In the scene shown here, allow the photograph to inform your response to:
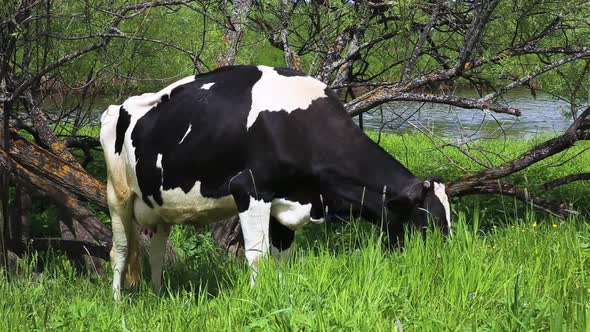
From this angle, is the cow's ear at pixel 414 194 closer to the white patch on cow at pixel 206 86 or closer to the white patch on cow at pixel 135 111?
the white patch on cow at pixel 206 86

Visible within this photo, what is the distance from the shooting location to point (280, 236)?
5.55 m

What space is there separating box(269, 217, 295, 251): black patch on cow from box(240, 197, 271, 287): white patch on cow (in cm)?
44

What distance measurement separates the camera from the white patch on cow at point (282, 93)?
512 centimetres

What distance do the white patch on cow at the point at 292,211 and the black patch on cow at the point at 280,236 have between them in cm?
37

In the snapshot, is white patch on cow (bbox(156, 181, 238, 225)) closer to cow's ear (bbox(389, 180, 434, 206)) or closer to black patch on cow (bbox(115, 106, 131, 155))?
black patch on cow (bbox(115, 106, 131, 155))

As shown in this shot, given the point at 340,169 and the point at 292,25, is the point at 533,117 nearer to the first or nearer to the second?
the point at 292,25

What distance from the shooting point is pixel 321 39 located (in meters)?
7.62

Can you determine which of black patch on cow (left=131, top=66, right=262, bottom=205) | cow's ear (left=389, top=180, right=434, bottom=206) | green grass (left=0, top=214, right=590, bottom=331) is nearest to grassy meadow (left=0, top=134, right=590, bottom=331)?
green grass (left=0, top=214, right=590, bottom=331)

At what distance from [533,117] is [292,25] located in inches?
612

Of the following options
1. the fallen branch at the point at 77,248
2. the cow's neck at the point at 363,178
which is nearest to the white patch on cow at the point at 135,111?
the fallen branch at the point at 77,248

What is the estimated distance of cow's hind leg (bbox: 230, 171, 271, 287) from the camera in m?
5.03

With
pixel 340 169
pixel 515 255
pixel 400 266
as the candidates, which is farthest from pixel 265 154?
pixel 515 255

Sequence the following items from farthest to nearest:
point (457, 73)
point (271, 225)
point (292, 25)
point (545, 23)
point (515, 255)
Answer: point (292, 25) < point (545, 23) < point (457, 73) < point (271, 225) < point (515, 255)

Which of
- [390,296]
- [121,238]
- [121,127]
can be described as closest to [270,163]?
[390,296]
